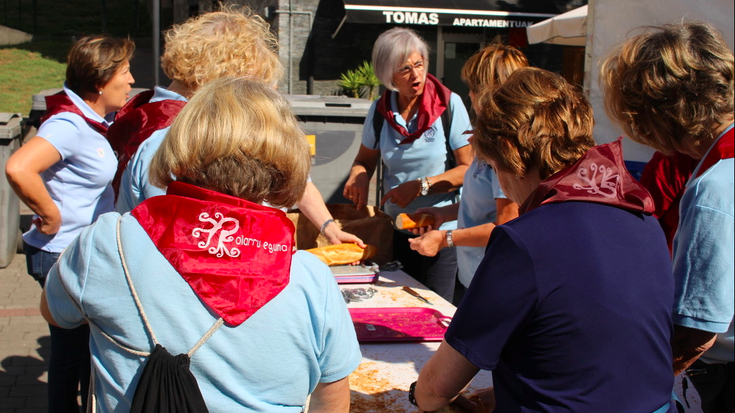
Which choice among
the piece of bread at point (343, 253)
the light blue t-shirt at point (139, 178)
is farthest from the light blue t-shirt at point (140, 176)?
the piece of bread at point (343, 253)

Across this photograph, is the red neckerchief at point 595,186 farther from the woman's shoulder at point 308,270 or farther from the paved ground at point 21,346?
the paved ground at point 21,346

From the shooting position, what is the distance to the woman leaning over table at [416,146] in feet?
9.94

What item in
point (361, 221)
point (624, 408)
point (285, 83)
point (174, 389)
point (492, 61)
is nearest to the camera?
point (174, 389)

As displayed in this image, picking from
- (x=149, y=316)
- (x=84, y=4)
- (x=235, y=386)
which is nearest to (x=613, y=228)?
(x=235, y=386)

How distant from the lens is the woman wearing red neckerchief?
1.32 metres

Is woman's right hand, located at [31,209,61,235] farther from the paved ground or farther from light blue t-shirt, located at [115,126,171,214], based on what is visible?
the paved ground

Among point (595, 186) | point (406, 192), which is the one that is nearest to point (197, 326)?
point (595, 186)

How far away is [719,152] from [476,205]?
112cm

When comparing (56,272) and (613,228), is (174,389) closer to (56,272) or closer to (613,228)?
(56,272)

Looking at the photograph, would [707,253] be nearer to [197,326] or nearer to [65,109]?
[197,326]

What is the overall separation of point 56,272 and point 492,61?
176 centimetres

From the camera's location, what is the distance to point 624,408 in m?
1.25

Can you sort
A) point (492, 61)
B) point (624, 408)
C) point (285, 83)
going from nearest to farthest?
point (624, 408) → point (492, 61) → point (285, 83)

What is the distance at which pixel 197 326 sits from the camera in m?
1.16
